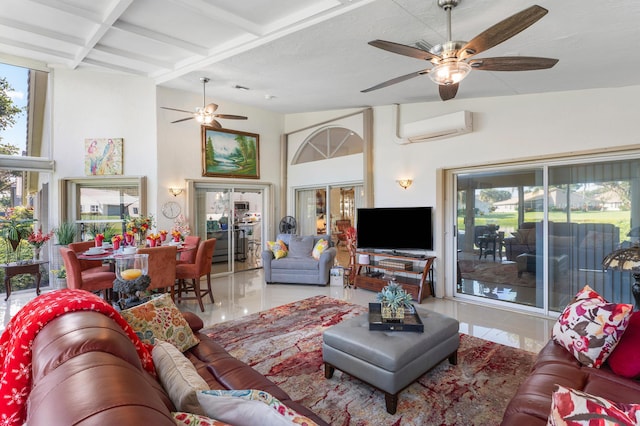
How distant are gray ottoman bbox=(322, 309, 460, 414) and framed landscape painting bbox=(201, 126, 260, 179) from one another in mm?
5002

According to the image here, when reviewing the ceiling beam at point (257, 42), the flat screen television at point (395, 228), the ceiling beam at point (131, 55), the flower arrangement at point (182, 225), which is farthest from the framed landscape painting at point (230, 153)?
the flat screen television at point (395, 228)

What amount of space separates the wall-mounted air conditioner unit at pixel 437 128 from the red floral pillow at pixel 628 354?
10.4ft

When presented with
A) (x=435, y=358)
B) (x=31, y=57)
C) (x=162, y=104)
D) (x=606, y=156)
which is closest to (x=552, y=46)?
(x=606, y=156)

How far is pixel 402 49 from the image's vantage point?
2.23 metres

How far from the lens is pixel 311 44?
339 centimetres

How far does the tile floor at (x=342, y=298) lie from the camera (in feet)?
11.7

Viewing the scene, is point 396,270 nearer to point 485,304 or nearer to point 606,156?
point 485,304

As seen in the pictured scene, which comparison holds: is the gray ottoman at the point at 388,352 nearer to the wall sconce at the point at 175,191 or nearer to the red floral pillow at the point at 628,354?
the red floral pillow at the point at 628,354

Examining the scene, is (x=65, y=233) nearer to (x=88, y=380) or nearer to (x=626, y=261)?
(x=88, y=380)

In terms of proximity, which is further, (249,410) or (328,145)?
(328,145)

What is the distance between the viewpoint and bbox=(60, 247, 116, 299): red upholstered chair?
384 centimetres

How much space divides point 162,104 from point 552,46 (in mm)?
5933

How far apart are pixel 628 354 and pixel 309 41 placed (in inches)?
142

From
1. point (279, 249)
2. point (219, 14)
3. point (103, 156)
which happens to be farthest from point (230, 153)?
point (219, 14)
